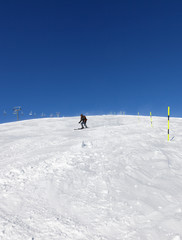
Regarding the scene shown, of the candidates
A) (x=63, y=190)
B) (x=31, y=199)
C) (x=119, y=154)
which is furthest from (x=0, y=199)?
(x=119, y=154)

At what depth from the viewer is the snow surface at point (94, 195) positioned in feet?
13.3

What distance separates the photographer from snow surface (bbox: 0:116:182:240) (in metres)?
4.06

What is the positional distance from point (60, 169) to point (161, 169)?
3.63 meters

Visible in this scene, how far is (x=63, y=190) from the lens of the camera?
Result: 18.6ft

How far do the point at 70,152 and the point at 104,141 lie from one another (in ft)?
8.81

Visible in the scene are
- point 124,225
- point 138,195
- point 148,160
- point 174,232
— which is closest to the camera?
point 174,232

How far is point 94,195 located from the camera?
5.43m

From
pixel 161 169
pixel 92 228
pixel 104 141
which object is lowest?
pixel 92 228

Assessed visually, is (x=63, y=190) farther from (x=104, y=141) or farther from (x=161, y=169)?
(x=104, y=141)

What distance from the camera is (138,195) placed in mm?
5430

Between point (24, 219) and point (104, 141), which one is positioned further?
point (104, 141)

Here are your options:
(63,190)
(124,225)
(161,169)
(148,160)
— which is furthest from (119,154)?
(124,225)

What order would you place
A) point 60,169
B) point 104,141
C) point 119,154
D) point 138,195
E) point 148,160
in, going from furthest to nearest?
point 104,141
point 119,154
point 148,160
point 60,169
point 138,195

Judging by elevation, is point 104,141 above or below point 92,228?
above
